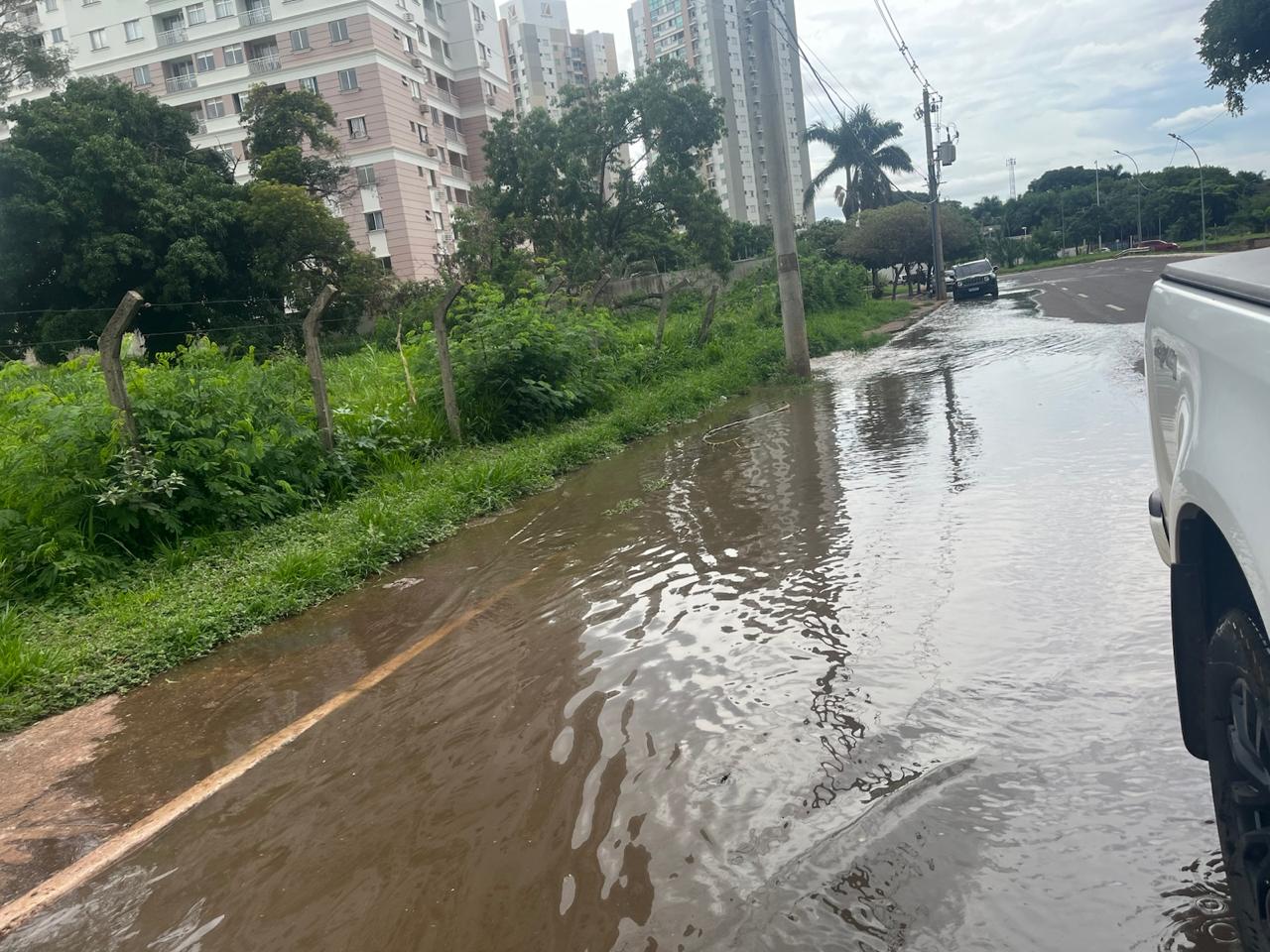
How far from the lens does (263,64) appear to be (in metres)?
49.4

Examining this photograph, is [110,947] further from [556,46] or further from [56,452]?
[556,46]

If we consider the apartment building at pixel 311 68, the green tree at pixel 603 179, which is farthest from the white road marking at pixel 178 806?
the apartment building at pixel 311 68

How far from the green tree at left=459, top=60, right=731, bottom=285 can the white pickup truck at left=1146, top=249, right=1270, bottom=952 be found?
99.1 feet

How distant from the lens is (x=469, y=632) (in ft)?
18.2

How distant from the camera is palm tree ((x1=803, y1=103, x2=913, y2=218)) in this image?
181 ft

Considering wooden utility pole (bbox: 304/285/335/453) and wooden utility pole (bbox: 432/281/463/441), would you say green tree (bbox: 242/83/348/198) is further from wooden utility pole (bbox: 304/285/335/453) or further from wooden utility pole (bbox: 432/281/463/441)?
wooden utility pole (bbox: 304/285/335/453)

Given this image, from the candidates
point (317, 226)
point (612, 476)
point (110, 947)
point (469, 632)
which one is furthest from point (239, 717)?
point (317, 226)

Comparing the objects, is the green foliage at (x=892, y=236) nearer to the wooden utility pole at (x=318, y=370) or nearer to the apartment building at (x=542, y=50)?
the wooden utility pole at (x=318, y=370)

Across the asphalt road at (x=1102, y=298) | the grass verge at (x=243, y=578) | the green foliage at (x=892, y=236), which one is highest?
the green foliage at (x=892, y=236)

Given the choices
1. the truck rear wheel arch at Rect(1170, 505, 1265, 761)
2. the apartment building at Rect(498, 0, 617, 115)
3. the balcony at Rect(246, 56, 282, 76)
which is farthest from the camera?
the apartment building at Rect(498, 0, 617, 115)

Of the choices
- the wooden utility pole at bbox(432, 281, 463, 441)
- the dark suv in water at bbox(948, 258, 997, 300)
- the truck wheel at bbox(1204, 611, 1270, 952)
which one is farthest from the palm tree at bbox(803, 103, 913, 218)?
the truck wheel at bbox(1204, 611, 1270, 952)

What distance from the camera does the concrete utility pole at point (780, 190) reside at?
1673 cm

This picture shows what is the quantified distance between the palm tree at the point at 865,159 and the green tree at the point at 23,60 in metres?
38.5

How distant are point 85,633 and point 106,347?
8.84 feet
